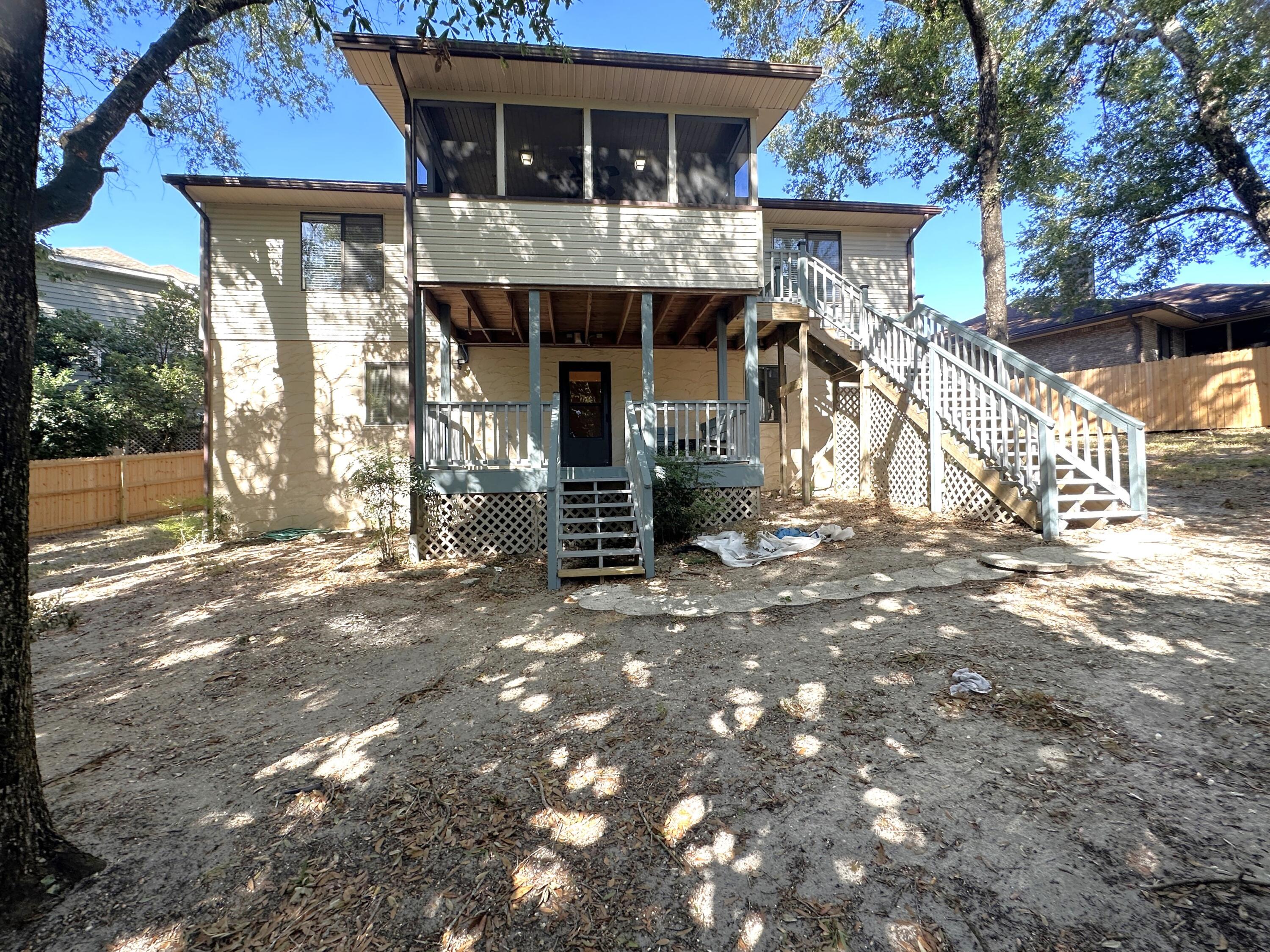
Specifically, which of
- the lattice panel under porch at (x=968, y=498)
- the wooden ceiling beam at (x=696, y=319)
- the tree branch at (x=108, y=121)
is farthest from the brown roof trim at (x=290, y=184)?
the lattice panel under porch at (x=968, y=498)

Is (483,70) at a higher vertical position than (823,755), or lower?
higher

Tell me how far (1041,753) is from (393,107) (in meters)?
10.9

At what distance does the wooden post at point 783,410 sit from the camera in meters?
10.2

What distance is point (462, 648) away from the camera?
4.38 meters

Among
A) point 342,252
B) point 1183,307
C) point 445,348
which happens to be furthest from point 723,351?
point 1183,307

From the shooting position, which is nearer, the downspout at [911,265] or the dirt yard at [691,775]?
the dirt yard at [691,775]

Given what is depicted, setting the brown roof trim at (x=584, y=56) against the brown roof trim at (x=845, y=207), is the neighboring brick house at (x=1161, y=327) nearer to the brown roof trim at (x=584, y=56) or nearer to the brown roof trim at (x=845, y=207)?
the brown roof trim at (x=845, y=207)

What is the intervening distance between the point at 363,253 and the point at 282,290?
163 cm

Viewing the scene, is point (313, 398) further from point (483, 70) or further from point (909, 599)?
point (909, 599)

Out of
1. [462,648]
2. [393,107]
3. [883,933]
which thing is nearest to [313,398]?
[393,107]

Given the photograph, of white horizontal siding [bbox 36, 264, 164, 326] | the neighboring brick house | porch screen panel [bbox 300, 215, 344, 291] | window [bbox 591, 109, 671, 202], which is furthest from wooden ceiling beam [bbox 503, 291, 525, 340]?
the neighboring brick house

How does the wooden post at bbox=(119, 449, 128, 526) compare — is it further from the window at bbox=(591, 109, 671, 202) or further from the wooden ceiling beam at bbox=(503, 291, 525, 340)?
the window at bbox=(591, 109, 671, 202)

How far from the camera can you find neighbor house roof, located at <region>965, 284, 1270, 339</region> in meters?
16.0

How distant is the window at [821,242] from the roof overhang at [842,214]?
13 cm
